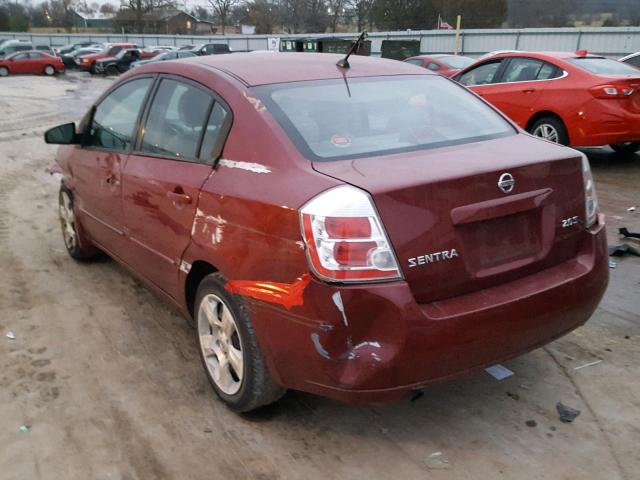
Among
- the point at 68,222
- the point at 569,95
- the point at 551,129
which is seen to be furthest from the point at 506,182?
the point at 551,129

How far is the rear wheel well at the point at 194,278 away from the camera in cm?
321

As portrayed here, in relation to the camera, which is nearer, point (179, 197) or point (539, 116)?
point (179, 197)

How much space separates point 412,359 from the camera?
246 centimetres

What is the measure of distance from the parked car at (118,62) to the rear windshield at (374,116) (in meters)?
33.7

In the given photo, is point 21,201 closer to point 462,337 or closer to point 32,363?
point 32,363

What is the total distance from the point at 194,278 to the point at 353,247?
47.9 inches

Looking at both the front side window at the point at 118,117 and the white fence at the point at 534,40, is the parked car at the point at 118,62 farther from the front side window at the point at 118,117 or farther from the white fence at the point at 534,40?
the front side window at the point at 118,117

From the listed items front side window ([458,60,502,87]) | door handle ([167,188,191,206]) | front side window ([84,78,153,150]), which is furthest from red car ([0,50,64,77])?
door handle ([167,188,191,206])

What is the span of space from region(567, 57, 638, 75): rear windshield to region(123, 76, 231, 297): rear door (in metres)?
6.43

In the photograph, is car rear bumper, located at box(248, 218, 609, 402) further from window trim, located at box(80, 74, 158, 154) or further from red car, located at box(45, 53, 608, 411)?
window trim, located at box(80, 74, 158, 154)

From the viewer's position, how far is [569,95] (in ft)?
26.7

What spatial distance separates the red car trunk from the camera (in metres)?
2.49

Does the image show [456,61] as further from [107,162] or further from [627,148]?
[107,162]

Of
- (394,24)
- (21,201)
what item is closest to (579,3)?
(394,24)
